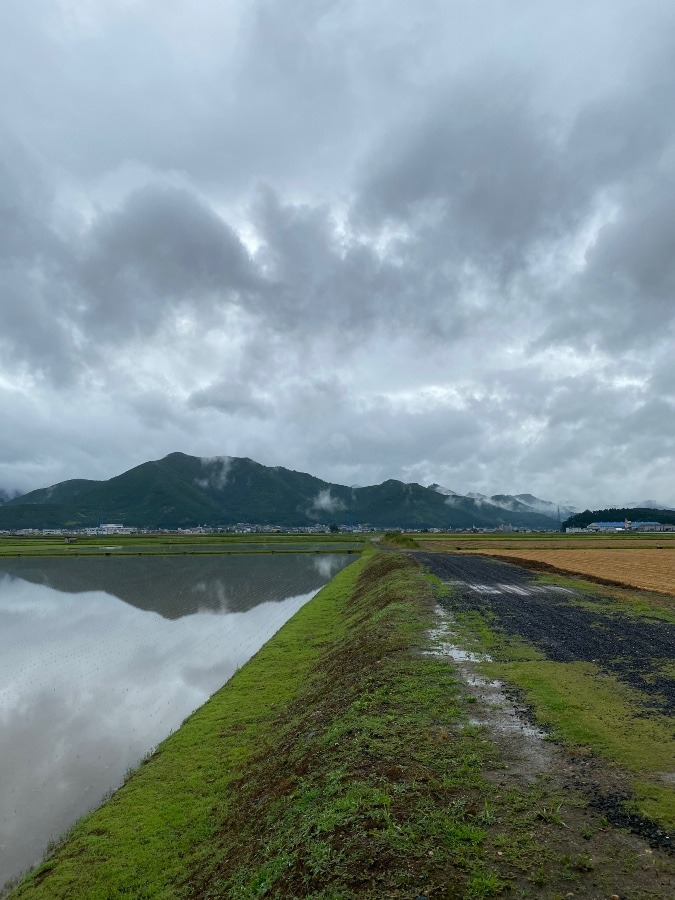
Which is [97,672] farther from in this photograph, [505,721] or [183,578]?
[183,578]

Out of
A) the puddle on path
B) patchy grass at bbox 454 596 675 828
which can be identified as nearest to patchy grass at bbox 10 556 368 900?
the puddle on path

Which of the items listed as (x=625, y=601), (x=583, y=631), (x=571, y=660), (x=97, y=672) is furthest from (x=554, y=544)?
(x=97, y=672)

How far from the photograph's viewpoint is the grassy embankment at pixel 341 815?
6.97 metres

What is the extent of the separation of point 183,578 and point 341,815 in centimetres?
5336

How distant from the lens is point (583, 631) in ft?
73.2

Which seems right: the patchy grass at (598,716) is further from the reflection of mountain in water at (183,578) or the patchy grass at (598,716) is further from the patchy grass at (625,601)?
the reflection of mountain in water at (183,578)

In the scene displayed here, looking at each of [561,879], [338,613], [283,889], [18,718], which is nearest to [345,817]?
[283,889]

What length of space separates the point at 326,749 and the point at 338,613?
1020 inches

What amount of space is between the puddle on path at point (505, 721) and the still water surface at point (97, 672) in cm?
942

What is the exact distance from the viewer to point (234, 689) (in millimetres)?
19578

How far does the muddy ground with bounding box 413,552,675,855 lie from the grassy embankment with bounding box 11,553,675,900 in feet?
1.89

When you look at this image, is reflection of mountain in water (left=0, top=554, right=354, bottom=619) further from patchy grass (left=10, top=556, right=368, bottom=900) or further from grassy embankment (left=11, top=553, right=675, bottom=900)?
grassy embankment (left=11, top=553, right=675, bottom=900)

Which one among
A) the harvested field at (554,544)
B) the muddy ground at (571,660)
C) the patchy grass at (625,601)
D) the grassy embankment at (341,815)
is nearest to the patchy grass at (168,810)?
the grassy embankment at (341,815)

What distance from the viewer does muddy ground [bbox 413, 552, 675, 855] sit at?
8844 mm
